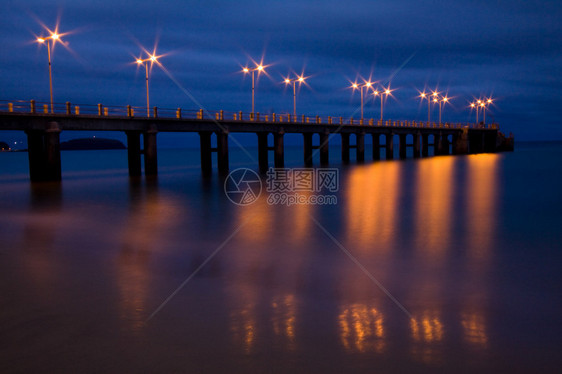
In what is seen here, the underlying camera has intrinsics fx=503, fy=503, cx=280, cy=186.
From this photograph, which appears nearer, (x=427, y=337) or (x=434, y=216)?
(x=427, y=337)

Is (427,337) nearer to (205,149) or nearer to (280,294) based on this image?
(280,294)

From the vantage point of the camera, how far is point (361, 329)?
6.91 m

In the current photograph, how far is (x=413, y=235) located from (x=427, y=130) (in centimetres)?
6596

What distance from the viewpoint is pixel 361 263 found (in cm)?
1098

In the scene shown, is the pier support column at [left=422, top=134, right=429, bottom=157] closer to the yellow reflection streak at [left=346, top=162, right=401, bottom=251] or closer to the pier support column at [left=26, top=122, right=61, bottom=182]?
the yellow reflection streak at [left=346, top=162, right=401, bottom=251]

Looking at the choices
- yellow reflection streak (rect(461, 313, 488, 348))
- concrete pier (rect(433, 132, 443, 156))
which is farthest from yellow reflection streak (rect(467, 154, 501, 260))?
concrete pier (rect(433, 132, 443, 156))

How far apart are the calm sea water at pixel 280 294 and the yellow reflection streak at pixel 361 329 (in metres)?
0.03

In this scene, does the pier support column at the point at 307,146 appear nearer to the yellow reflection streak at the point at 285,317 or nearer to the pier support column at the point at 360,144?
the pier support column at the point at 360,144

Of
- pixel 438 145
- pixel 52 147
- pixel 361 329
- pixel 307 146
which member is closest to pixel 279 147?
pixel 307 146

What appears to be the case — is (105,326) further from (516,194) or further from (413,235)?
(516,194)

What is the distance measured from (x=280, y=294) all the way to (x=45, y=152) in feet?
86.7

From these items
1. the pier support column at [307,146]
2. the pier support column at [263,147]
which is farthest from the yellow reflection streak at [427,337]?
the pier support column at [307,146]

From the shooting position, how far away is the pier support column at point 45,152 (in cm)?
2980

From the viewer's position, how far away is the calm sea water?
612cm
